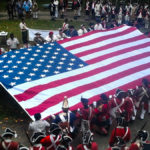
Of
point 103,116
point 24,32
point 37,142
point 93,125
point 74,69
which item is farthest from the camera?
point 24,32

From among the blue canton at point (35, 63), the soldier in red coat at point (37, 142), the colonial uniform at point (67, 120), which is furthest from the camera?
the blue canton at point (35, 63)

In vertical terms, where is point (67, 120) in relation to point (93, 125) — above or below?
above

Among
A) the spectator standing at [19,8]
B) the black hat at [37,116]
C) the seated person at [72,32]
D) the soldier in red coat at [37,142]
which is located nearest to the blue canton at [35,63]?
the black hat at [37,116]

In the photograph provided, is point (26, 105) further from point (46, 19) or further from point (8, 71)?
point (46, 19)

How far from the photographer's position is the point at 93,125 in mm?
7312

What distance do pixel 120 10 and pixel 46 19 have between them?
17.5ft

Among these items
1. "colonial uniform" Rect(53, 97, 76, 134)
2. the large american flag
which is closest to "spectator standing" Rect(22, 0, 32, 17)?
the large american flag

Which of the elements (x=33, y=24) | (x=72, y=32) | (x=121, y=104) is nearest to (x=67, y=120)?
(x=121, y=104)

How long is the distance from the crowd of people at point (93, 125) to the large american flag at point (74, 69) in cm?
46

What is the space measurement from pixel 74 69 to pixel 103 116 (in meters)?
2.18

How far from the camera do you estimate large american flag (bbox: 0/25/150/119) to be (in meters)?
7.41

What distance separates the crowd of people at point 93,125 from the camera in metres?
5.07

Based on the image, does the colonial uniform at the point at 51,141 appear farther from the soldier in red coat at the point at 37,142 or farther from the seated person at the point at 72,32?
the seated person at the point at 72,32

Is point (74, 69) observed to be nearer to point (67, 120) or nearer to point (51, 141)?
point (67, 120)
